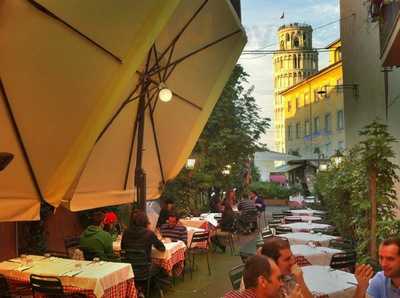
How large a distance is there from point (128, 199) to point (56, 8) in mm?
4386

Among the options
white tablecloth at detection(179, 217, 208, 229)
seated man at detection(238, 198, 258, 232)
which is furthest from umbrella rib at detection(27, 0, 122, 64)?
seated man at detection(238, 198, 258, 232)

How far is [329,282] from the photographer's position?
6180mm

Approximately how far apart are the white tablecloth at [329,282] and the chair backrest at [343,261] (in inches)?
44.0

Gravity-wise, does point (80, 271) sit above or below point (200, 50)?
below

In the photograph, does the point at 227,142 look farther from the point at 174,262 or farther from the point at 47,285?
the point at 47,285

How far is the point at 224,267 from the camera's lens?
1309 cm

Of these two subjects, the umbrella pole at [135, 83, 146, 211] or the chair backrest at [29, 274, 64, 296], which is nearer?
the chair backrest at [29, 274, 64, 296]

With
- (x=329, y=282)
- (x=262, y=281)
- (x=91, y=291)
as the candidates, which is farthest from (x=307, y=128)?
(x=262, y=281)

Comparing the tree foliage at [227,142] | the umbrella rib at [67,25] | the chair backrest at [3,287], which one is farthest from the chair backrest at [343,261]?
the tree foliage at [227,142]

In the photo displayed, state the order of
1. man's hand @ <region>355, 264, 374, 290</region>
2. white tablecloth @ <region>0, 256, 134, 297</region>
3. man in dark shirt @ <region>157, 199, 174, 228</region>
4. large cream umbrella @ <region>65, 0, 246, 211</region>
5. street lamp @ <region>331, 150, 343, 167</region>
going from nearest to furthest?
man's hand @ <region>355, 264, 374, 290</region> < white tablecloth @ <region>0, 256, 134, 297</region> < large cream umbrella @ <region>65, 0, 246, 211</region> < man in dark shirt @ <region>157, 199, 174, 228</region> < street lamp @ <region>331, 150, 343, 167</region>

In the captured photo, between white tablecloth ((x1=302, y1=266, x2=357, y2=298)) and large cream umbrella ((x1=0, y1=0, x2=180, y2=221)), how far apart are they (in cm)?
298

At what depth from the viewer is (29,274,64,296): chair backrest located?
682 centimetres

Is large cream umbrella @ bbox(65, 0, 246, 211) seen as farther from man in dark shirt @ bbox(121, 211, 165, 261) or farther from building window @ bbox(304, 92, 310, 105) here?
building window @ bbox(304, 92, 310, 105)

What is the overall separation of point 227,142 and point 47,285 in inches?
616
